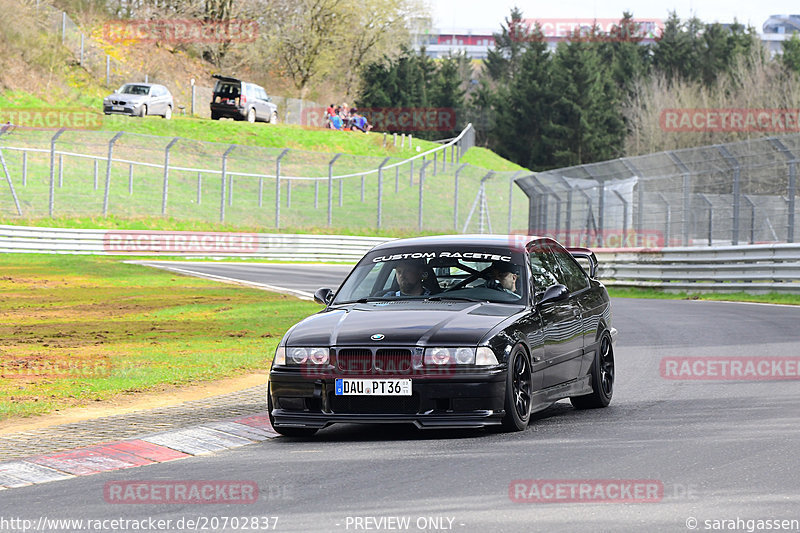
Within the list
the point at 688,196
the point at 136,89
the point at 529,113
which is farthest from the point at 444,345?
the point at 529,113

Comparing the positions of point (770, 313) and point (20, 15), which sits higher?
point (20, 15)

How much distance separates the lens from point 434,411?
834cm

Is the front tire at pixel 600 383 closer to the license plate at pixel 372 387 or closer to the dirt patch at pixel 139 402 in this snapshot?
the license plate at pixel 372 387

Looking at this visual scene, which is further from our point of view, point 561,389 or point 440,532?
point 561,389

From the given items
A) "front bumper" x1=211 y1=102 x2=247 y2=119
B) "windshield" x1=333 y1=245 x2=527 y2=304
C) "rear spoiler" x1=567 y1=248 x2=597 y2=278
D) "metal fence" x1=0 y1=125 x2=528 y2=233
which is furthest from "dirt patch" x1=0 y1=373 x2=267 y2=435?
"front bumper" x1=211 y1=102 x2=247 y2=119

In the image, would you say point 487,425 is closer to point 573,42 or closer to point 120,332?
point 120,332

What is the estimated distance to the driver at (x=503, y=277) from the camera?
9.50 metres

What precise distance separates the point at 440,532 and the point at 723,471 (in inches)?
85.1

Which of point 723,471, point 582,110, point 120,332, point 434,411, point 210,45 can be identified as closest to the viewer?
point 723,471

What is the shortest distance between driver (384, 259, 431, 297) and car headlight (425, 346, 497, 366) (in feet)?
4.32

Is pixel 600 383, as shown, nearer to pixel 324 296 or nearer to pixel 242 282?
pixel 324 296

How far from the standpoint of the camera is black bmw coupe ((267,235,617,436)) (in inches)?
327

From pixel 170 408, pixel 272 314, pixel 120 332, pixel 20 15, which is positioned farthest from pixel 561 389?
pixel 20 15

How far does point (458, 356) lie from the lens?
831cm
